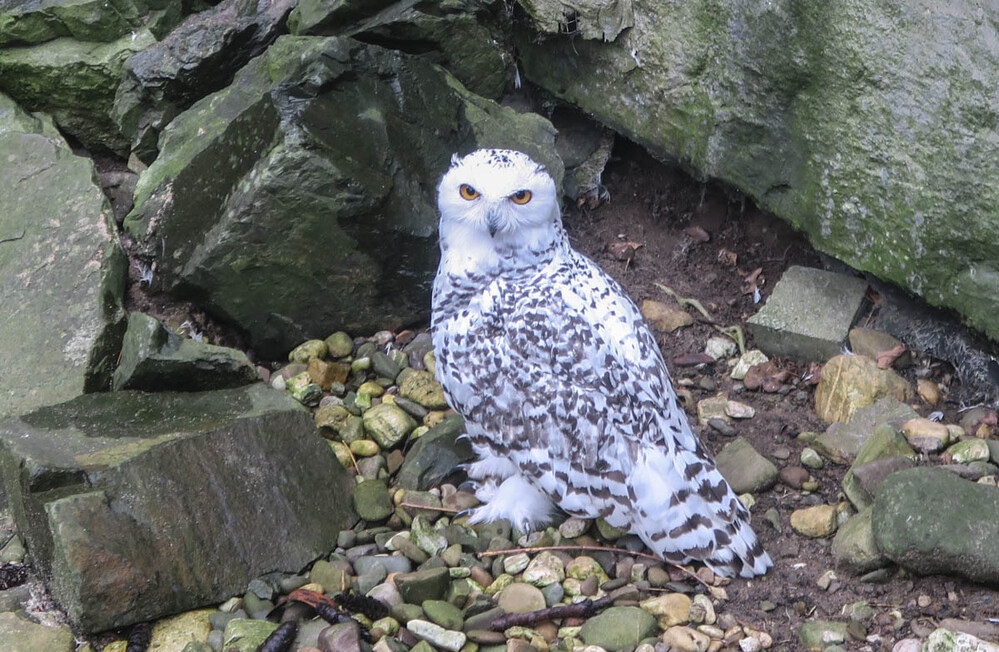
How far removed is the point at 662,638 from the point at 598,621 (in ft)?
0.63

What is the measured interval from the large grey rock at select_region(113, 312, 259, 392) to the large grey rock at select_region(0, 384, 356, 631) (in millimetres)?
87

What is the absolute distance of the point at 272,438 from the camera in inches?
134

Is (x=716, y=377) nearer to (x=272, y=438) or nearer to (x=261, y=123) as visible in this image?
(x=272, y=438)

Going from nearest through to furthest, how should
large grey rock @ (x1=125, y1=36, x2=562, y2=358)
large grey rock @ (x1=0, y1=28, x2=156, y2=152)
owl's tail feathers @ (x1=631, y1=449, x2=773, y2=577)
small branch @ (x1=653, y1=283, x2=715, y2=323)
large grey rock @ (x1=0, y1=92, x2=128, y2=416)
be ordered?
owl's tail feathers @ (x1=631, y1=449, x2=773, y2=577)
large grey rock @ (x1=0, y1=92, x2=128, y2=416)
large grey rock @ (x1=125, y1=36, x2=562, y2=358)
small branch @ (x1=653, y1=283, x2=715, y2=323)
large grey rock @ (x1=0, y1=28, x2=156, y2=152)

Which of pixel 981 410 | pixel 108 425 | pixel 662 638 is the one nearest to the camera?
pixel 662 638

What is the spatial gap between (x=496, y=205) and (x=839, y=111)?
4.55 ft

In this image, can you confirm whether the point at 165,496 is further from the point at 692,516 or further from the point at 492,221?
the point at 692,516

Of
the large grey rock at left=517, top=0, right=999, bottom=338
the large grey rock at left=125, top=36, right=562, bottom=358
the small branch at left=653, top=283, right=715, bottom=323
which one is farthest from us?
the small branch at left=653, top=283, right=715, bottom=323

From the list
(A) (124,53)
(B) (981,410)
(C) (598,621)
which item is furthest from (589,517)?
(A) (124,53)

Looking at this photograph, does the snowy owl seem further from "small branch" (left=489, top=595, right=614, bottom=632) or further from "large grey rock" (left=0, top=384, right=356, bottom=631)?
"large grey rock" (left=0, top=384, right=356, bottom=631)

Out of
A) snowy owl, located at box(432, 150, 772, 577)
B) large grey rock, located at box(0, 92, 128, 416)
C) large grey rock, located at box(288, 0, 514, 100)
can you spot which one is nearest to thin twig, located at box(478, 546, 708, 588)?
snowy owl, located at box(432, 150, 772, 577)

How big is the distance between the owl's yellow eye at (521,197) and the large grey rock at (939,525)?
1419 mm

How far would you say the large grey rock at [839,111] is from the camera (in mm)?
3469

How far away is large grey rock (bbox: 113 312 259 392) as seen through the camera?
11.8 feet
